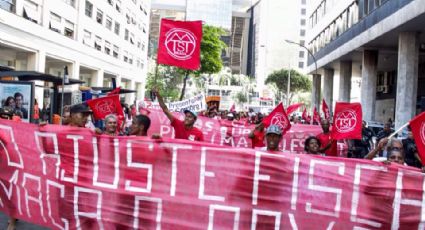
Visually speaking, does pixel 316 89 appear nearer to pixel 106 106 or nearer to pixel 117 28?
pixel 117 28

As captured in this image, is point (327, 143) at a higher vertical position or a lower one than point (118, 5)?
lower

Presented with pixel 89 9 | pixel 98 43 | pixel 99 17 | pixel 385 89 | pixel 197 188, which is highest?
pixel 89 9

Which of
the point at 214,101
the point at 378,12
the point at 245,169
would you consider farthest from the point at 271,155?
the point at 378,12

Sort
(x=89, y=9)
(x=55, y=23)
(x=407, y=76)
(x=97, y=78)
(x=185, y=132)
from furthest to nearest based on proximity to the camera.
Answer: (x=97, y=78) → (x=89, y=9) → (x=55, y=23) → (x=407, y=76) → (x=185, y=132)

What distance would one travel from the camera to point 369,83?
27.4 meters

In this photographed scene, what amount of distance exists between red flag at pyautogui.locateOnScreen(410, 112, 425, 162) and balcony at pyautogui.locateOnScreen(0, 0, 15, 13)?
2097cm

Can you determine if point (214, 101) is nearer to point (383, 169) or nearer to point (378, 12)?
point (378, 12)

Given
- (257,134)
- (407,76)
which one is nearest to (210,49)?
(407,76)

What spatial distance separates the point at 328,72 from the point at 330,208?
1449 inches

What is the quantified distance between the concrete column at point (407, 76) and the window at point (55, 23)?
59.1ft

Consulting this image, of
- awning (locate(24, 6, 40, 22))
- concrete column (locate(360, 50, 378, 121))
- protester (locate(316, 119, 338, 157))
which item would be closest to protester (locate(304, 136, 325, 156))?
protester (locate(316, 119, 338, 157))

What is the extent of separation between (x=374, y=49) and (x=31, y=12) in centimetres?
1700

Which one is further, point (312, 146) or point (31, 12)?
point (31, 12)

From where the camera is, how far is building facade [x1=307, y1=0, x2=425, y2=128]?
20844 mm
